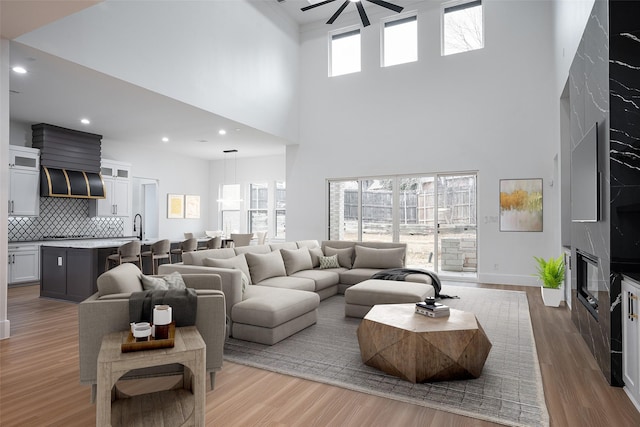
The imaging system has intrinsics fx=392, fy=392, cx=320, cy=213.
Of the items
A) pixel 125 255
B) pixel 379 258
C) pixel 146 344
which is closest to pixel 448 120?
pixel 379 258

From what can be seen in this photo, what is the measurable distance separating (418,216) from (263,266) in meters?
4.35

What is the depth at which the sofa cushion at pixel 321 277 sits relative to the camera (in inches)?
214

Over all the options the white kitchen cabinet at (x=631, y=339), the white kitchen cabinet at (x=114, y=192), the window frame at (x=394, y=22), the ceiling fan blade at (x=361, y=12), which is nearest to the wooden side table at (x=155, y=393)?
the white kitchen cabinet at (x=631, y=339)

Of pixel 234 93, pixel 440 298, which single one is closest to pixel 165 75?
pixel 234 93

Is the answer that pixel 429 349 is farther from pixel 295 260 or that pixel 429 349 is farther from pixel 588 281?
pixel 295 260

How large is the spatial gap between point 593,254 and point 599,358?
84cm

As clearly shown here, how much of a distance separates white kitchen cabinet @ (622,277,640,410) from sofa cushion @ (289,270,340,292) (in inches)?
135

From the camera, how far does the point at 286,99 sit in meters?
8.95

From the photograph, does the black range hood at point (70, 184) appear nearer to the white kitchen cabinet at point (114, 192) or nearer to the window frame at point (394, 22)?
the white kitchen cabinet at point (114, 192)

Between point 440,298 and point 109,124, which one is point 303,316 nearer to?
point 440,298

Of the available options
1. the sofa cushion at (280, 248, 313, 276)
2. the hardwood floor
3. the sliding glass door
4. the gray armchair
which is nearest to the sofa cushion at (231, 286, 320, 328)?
the hardwood floor

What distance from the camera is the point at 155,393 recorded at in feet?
8.54

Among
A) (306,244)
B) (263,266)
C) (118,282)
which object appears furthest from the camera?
(306,244)

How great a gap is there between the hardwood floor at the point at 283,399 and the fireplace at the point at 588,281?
1.43 feet
